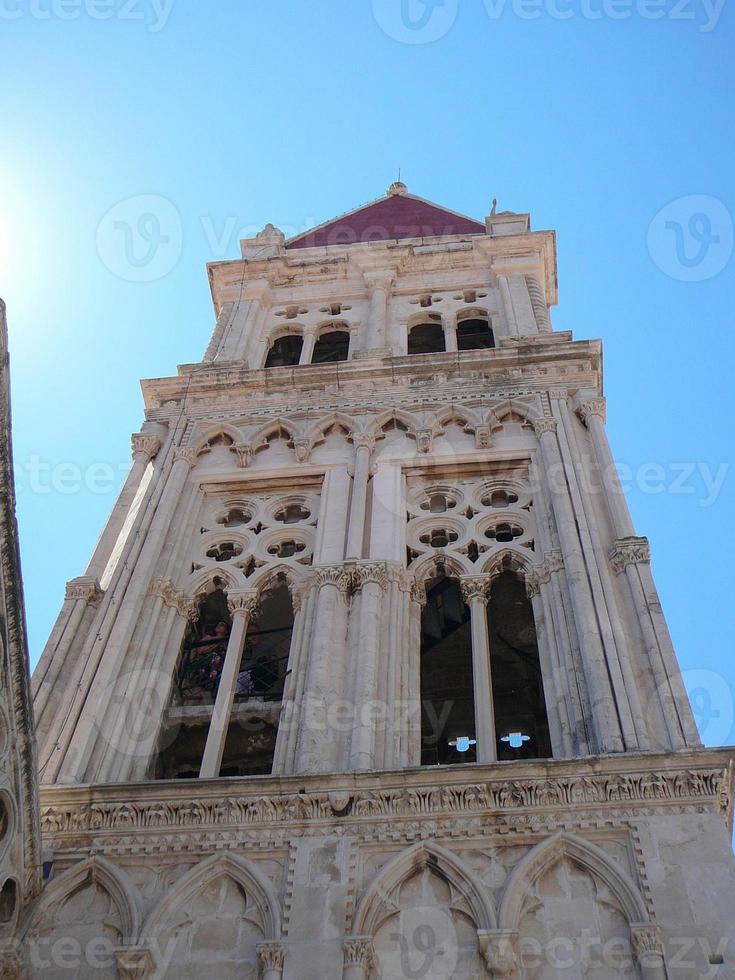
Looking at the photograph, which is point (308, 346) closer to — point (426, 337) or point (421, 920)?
point (426, 337)

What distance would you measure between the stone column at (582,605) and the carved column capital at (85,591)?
6.49 meters

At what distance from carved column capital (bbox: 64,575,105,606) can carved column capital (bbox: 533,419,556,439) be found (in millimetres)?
7614

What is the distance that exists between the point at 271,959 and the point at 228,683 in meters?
5.27

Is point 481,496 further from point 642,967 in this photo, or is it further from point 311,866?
point 642,967

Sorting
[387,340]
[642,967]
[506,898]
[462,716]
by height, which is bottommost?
[642,967]

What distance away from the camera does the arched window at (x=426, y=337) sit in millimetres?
28891

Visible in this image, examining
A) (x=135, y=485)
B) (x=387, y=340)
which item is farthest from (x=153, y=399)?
(x=387, y=340)

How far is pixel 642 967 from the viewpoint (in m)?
11.6

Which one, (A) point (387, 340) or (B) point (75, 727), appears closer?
(B) point (75, 727)

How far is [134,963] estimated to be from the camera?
40.6 ft

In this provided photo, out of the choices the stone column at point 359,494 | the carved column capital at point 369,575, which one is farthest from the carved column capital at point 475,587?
the stone column at point 359,494

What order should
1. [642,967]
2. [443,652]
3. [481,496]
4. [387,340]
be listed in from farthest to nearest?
[387,340], [443,652], [481,496], [642,967]

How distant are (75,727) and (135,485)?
250 inches

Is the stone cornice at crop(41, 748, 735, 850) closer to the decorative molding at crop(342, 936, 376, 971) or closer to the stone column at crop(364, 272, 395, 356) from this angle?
the decorative molding at crop(342, 936, 376, 971)
